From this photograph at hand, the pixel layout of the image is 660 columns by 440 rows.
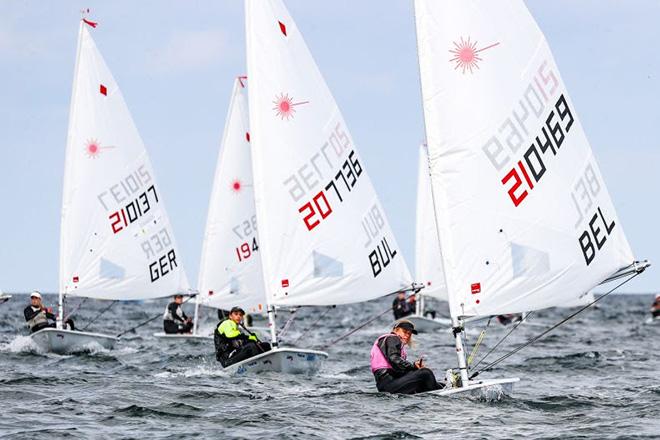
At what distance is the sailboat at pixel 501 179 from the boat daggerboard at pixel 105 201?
510 inches

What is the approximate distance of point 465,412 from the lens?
1145cm

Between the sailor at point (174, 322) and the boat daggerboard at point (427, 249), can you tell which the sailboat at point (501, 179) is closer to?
the sailor at point (174, 322)

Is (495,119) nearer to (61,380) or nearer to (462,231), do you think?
(462,231)

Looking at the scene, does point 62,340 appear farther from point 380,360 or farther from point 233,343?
point 380,360

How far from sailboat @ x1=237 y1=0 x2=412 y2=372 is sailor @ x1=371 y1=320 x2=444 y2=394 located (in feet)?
16.0

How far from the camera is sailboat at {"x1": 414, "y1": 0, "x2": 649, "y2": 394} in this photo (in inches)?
478

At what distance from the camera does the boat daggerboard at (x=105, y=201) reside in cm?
2350

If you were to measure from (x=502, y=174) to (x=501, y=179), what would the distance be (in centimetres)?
6

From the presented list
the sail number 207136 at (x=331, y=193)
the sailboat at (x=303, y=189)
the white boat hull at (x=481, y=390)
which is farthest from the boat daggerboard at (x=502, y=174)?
the sail number 207136 at (x=331, y=193)

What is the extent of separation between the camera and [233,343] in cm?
1673

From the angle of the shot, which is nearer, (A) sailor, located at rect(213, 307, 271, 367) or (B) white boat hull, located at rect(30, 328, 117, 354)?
(A) sailor, located at rect(213, 307, 271, 367)

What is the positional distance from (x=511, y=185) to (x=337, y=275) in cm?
628

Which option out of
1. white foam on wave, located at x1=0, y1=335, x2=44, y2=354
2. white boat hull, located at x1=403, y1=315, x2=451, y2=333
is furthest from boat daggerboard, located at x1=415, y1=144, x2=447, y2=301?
white foam on wave, located at x1=0, y1=335, x2=44, y2=354

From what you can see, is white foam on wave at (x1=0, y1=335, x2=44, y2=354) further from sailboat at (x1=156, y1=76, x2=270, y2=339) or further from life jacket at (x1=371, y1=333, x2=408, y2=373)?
life jacket at (x1=371, y1=333, x2=408, y2=373)
